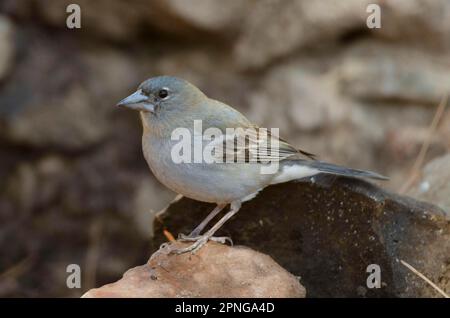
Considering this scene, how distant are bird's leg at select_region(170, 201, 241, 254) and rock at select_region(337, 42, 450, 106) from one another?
2690 millimetres

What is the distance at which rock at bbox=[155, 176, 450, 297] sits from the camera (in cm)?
397

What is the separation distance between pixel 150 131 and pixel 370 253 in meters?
1.49

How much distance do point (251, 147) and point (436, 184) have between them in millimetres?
1388

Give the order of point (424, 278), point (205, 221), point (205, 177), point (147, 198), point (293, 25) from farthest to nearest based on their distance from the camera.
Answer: point (147, 198)
point (293, 25)
point (205, 221)
point (205, 177)
point (424, 278)

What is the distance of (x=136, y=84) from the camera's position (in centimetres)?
686

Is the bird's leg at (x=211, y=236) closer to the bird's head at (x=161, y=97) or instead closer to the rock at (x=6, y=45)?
the bird's head at (x=161, y=97)

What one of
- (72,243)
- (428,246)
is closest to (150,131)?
(428,246)

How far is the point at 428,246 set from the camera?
13.0 ft

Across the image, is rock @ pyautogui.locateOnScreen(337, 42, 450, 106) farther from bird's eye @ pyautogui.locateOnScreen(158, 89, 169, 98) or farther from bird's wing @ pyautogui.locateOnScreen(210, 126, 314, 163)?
bird's eye @ pyautogui.locateOnScreen(158, 89, 169, 98)

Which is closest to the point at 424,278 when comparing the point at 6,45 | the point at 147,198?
the point at 147,198

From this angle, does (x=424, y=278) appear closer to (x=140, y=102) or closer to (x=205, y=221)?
(x=205, y=221)

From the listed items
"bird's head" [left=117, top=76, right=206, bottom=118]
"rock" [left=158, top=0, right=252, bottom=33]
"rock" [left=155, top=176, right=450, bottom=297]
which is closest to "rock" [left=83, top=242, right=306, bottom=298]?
"rock" [left=155, top=176, right=450, bottom=297]
